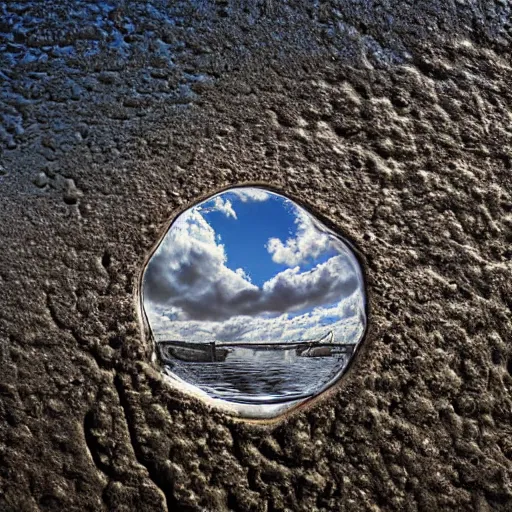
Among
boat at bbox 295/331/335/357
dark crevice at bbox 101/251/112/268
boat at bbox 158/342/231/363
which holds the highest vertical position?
boat at bbox 295/331/335/357

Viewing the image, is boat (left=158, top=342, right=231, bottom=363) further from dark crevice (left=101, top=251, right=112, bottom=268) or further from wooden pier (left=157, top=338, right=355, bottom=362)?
dark crevice (left=101, top=251, right=112, bottom=268)

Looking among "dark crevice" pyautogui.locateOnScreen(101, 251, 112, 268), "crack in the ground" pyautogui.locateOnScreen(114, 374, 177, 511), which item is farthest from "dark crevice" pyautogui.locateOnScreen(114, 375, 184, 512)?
"dark crevice" pyautogui.locateOnScreen(101, 251, 112, 268)

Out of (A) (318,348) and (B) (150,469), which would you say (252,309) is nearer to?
(A) (318,348)

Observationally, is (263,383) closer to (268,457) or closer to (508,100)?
(268,457)

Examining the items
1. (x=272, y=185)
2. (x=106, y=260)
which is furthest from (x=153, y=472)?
(x=272, y=185)

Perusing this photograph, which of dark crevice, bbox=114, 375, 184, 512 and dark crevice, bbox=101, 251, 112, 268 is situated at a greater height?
dark crevice, bbox=101, 251, 112, 268

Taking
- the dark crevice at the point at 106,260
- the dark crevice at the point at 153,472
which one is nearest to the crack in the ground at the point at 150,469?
the dark crevice at the point at 153,472

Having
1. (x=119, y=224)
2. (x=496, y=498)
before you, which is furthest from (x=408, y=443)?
(x=119, y=224)

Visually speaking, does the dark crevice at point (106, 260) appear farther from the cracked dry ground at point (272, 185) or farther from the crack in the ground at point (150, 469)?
the crack in the ground at point (150, 469)
